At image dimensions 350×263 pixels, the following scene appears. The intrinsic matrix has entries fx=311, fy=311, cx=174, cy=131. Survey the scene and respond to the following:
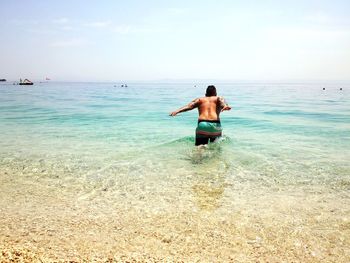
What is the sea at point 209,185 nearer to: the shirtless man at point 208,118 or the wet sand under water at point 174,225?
the wet sand under water at point 174,225

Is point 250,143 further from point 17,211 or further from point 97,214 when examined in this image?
point 17,211

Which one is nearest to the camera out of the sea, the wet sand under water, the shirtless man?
the wet sand under water

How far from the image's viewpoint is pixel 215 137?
960 cm

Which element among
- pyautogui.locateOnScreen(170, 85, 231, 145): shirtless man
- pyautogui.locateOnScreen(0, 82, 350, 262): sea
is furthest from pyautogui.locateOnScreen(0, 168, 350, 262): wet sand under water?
pyautogui.locateOnScreen(170, 85, 231, 145): shirtless man

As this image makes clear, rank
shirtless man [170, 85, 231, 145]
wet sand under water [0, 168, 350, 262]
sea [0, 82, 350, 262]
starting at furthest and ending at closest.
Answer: shirtless man [170, 85, 231, 145] < sea [0, 82, 350, 262] < wet sand under water [0, 168, 350, 262]

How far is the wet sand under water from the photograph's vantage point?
3.78 meters

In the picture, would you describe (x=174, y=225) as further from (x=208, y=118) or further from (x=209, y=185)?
(x=208, y=118)

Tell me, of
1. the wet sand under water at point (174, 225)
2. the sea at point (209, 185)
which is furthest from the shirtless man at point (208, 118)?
the wet sand under water at point (174, 225)

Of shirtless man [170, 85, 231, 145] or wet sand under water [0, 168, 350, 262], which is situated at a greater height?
shirtless man [170, 85, 231, 145]

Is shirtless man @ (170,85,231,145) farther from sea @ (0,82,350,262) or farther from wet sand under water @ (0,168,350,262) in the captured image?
wet sand under water @ (0,168,350,262)

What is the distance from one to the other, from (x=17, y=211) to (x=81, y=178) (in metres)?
1.94

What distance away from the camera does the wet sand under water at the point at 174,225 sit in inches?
149

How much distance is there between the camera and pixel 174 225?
4555mm

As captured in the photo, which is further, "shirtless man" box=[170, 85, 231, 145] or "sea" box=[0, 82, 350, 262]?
"shirtless man" box=[170, 85, 231, 145]
